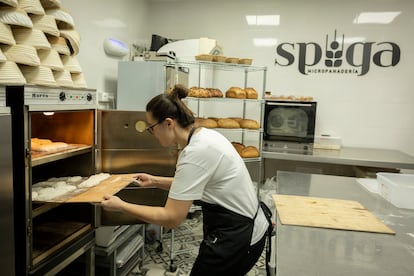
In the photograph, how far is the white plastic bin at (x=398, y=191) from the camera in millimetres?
1573

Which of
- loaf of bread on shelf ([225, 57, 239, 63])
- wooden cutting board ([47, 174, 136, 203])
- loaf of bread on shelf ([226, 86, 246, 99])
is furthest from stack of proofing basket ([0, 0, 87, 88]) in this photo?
loaf of bread on shelf ([226, 86, 246, 99])

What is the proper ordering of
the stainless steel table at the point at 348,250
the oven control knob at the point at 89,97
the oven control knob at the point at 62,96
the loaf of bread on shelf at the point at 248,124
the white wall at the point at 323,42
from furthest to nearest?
the white wall at the point at 323,42 → the loaf of bread on shelf at the point at 248,124 → the oven control knob at the point at 89,97 → the oven control knob at the point at 62,96 → the stainless steel table at the point at 348,250

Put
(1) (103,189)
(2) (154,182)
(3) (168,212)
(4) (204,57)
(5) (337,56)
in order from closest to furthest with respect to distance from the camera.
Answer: (3) (168,212) < (1) (103,189) < (2) (154,182) < (4) (204,57) < (5) (337,56)

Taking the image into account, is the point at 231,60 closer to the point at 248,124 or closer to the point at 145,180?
the point at 248,124

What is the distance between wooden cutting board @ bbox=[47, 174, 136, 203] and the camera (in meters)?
1.45

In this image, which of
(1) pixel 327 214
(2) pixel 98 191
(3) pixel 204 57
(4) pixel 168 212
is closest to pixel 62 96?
(2) pixel 98 191

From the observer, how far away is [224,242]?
1.42 m

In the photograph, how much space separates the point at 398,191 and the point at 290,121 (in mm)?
1765

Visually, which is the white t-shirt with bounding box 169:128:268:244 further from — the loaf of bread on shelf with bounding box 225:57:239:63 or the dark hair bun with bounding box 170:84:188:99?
the loaf of bread on shelf with bounding box 225:57:239:63

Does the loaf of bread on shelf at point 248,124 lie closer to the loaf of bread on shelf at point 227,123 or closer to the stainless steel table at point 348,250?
the loaf of bread on shelf at point 227,123

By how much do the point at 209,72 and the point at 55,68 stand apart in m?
2.48

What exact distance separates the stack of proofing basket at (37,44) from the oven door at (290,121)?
2.04 m

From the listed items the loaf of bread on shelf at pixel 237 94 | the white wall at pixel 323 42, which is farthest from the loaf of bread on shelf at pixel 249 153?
the white wall at pixel 323 42

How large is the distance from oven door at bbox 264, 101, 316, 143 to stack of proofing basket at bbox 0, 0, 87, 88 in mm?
2038
